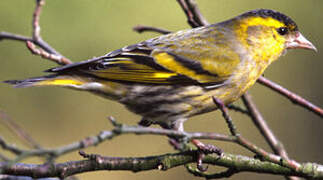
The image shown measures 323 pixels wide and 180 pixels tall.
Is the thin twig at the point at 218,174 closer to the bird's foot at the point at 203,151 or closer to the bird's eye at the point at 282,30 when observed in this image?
the bird's foot at the point at 203,151

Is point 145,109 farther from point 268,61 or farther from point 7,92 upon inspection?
point 7,92

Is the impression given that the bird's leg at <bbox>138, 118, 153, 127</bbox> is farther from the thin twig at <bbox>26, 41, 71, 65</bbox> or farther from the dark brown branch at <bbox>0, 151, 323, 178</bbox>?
the dark brown branch at <bbox>0, 151, 323, 178</bbox>

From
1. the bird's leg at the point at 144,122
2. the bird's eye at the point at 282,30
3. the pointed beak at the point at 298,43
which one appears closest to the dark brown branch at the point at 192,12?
the bird's eye at the point at 282,30

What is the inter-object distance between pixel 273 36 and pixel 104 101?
364 centimetres

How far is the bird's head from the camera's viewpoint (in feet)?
13.7

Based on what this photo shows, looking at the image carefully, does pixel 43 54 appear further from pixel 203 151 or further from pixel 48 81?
pixel 203 151

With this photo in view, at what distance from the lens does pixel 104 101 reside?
286 inches

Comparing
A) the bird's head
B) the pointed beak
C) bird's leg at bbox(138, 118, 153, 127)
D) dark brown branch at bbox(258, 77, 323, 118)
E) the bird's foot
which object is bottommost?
the bird's foot

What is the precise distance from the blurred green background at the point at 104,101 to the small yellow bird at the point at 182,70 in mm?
2902

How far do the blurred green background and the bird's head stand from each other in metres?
2.97

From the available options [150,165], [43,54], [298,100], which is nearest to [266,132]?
[298,100]

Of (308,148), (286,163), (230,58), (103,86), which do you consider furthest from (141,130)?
(308,148)

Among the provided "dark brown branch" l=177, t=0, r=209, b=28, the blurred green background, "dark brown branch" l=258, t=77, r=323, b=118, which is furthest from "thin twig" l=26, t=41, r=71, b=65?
the blurred green background

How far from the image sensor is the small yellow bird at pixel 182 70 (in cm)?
377
